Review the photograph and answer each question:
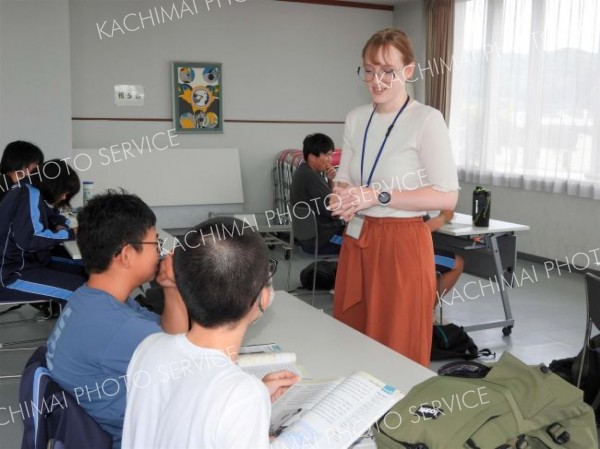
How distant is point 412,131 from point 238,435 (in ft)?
4.35

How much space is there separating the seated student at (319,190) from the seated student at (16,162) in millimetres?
1865

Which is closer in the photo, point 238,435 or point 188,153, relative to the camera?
point 238,435

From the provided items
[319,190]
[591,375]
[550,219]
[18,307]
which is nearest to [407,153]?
[591,375]

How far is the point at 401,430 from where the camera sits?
4.12 ft

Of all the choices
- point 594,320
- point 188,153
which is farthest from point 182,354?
point 188,153

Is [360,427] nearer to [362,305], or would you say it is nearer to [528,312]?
[362,305]

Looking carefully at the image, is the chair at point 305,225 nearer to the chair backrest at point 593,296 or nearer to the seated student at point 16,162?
the seated student at point 16,162

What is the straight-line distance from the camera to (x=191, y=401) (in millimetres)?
1041

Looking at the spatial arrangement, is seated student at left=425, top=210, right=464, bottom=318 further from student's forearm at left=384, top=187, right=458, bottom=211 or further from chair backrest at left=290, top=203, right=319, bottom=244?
student's forearm at left=384, top=187, right=458, bottom=211

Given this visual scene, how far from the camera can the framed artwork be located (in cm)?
707

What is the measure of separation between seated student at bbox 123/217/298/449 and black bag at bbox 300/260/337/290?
384 centimetres

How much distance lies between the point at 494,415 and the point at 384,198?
90cm

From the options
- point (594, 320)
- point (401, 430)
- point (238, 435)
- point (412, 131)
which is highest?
point (412, 131)

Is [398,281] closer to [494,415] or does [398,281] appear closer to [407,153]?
[407,153]
